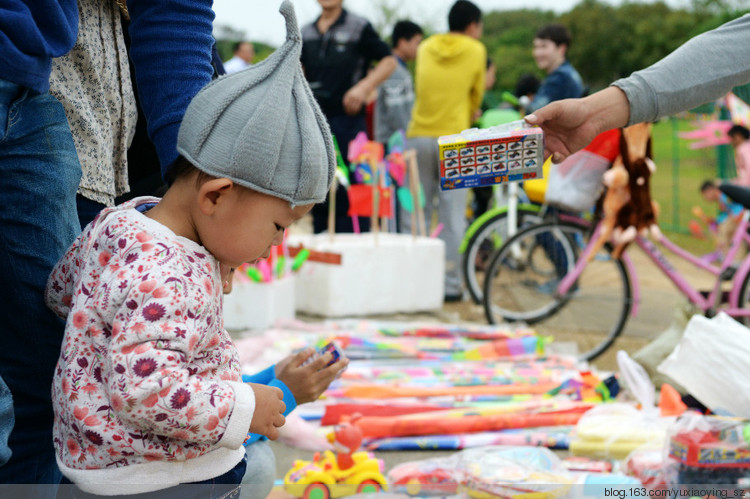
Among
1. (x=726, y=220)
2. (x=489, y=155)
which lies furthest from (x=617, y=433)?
(x=726, y=220)

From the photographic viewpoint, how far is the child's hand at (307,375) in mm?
1440

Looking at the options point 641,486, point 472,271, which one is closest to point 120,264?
point 641,486

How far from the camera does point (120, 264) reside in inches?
44.3

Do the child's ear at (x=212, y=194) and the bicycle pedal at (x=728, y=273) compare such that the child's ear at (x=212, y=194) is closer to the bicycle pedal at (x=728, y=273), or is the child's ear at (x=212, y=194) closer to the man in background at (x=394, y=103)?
the bicycle pedal at (x=728, y=273)

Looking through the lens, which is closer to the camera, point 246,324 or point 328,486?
point 328,486

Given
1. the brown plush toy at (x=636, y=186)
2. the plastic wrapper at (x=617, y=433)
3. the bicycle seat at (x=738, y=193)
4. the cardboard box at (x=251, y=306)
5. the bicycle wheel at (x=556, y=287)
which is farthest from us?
the bicycle wheel at (x=556, y=287)

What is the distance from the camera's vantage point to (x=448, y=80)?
5395mm

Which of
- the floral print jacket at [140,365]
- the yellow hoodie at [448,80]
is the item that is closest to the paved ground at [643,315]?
the yellow hoodie at [448,80]

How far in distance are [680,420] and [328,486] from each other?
90cm

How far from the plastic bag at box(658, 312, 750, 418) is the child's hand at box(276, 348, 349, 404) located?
1.24 meters

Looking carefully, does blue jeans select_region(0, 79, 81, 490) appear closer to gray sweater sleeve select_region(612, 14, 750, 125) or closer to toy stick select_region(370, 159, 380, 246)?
gray sweater sleeve select_region(612, 14, 750, 125)

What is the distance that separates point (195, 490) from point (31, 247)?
1.48 ft

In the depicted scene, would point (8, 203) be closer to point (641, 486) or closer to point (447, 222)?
point (641, 486)

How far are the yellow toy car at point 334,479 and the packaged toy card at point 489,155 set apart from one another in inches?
37.4
